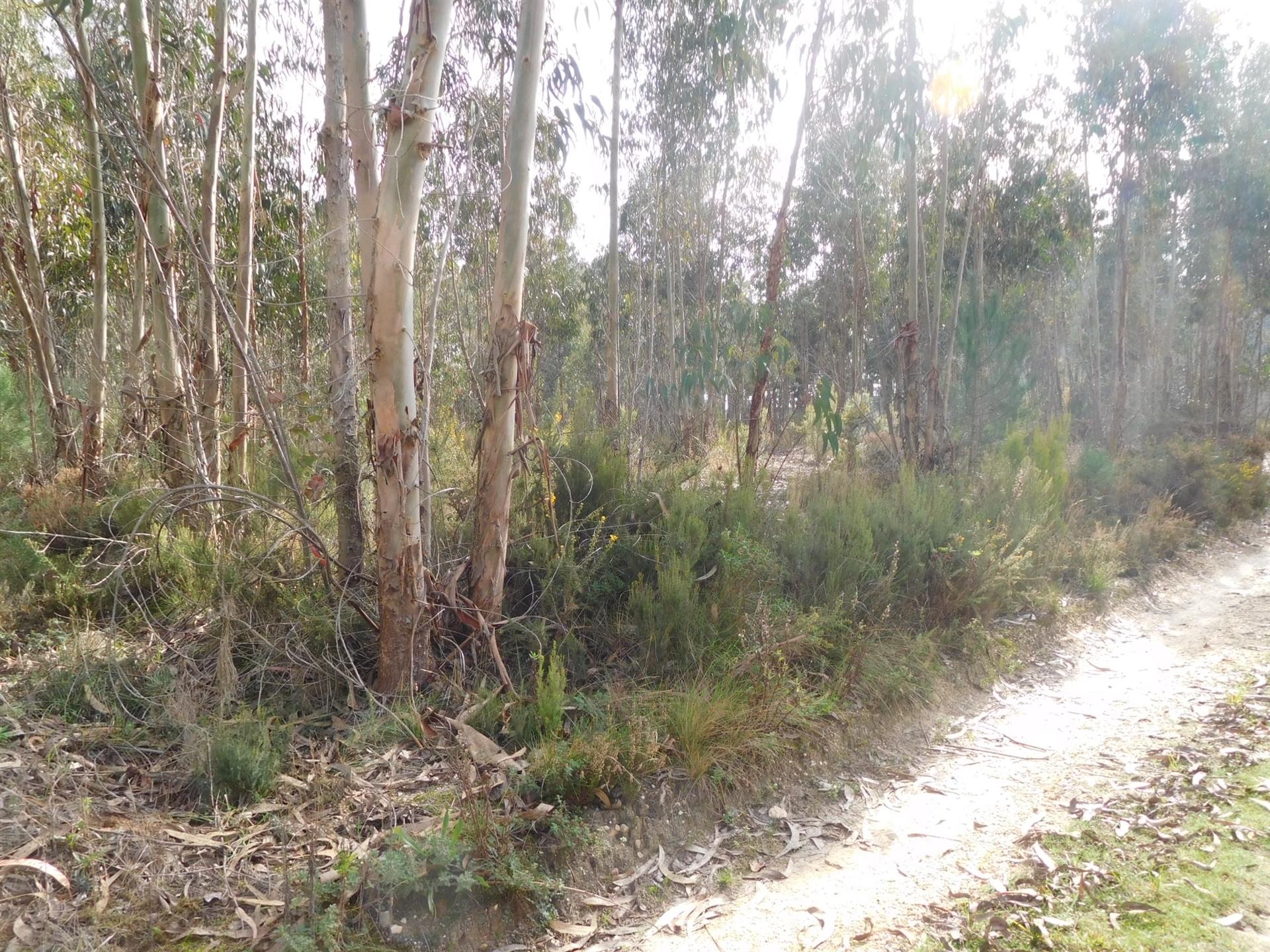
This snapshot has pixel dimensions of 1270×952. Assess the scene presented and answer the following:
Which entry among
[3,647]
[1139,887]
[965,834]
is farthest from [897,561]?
[3,647]

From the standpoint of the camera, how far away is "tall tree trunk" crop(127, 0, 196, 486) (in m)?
4.96

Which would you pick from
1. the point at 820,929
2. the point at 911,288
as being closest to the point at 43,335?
the point at 820,929

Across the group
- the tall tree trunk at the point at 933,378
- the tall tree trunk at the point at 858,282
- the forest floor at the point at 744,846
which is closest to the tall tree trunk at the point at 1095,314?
the tall tree trunk at the point at 858,282

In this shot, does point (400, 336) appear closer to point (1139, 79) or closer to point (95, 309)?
point (95, 309)

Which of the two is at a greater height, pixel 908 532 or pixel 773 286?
pixel 773 286

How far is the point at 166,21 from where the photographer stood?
6477 millimetres

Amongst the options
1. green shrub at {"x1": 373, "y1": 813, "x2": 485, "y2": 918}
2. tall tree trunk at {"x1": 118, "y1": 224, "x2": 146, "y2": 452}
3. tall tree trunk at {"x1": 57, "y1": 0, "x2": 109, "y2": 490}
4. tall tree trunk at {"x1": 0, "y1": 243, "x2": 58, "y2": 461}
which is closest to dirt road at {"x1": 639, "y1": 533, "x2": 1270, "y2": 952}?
green shrub at {"x1": 373, "y1": 813, "x2": 485, "y2": 918}

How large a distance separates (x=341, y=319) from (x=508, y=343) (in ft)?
3.63

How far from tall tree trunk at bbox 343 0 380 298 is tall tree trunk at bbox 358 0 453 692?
10 millimetres

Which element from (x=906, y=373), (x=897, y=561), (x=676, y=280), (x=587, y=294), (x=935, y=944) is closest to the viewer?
(x=935, y=944)

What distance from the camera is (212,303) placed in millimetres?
5223

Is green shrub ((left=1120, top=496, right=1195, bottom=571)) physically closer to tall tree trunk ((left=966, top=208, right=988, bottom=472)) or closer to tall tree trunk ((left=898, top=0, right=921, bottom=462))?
tall tree trunk ((left=966, top=208, right=988, bottom=472))

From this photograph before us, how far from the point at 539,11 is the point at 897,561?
14.8 feet

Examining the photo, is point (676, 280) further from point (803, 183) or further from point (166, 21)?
point (166, 21)
